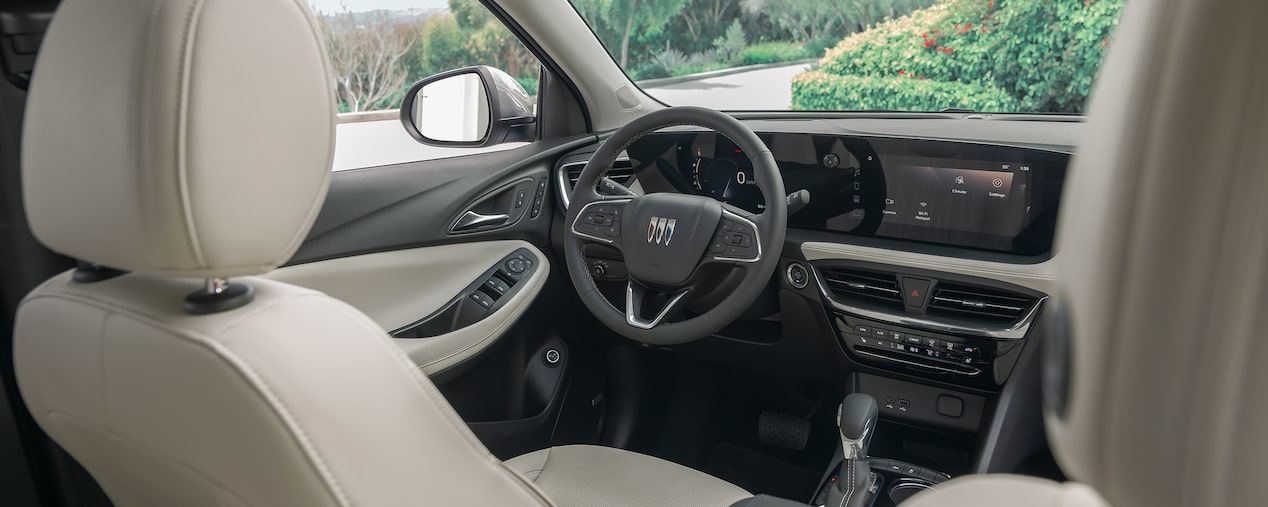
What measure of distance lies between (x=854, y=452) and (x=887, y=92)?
414cm

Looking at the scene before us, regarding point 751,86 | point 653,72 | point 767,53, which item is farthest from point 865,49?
point 653,72

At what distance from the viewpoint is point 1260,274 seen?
0.41 m

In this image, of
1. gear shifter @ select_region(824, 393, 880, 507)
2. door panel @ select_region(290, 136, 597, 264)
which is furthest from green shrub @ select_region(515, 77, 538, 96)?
gear shifter @ select_region(824, 393, 880, 507)

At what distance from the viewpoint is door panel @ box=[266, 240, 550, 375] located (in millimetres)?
2191

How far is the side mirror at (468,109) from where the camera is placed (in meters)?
2.54

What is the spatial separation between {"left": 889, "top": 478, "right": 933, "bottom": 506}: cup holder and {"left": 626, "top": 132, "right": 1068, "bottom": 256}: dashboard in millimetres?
554

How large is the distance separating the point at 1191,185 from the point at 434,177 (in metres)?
2.14

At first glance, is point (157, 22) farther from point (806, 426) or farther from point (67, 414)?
point (806, 426)

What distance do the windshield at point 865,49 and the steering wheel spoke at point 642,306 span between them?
317 centimetres

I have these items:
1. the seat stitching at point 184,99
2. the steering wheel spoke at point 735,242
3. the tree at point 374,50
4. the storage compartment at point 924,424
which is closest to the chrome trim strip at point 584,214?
the steering wheel spoke at point 735,242

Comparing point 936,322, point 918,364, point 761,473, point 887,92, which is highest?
point 887,92

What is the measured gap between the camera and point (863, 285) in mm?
2070

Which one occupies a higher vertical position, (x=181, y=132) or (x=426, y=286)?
(x=181, y=132)

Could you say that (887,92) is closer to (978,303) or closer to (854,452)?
(978,303)
